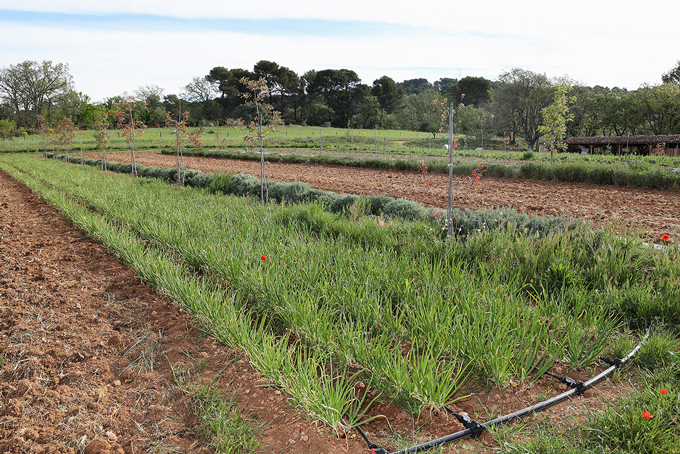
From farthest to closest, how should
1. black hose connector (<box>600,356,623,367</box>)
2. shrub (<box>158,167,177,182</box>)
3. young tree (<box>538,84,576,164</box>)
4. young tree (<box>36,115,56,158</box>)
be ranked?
young tree (<box>36,115,56,158</box>)
young tree (<box>538,84,576,164</box>)
shrub (<box>158,167,177,182</box>)
black hose connector (<box>600,356,623,367</box>)

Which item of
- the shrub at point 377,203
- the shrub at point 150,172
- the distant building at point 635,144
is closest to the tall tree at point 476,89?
the distant building at point 635,144

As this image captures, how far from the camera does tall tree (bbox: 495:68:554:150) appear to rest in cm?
4916

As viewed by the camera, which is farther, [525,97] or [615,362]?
[525,97]

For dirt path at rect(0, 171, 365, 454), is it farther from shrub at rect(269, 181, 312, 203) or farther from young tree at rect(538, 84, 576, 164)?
young tree at rect(538, 84, 576, 164)

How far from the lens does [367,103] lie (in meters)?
71.6

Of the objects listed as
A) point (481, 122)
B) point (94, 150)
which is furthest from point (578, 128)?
point (94, 150)

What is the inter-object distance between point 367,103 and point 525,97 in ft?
93.3

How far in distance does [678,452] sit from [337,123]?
245 ft

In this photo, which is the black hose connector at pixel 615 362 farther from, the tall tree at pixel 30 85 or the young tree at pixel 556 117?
the tall tree at pixel 30 85

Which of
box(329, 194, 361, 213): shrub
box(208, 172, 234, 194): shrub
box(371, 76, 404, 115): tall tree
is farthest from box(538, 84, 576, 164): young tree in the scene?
box(371, 76, 404, 115): tall tree

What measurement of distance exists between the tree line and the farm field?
3096 centimetres

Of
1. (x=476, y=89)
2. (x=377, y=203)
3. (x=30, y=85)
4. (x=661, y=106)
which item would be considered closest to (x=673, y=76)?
(x=661, y=106)

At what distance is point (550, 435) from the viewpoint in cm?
238

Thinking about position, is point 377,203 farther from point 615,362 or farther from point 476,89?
point 476,89
